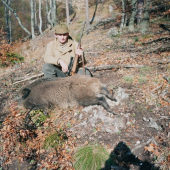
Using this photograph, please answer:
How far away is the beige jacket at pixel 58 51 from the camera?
4.02 metres

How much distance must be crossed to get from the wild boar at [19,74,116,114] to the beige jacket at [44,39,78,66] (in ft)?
2.34

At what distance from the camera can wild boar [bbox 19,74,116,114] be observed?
3340 mm

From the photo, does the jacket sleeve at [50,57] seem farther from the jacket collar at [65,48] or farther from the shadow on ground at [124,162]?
the shadow on ground at [124,162]

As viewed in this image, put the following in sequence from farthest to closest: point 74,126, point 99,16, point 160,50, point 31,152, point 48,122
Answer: point 99,16, point 160,50, point 48,122, point 74,126, point 31,152

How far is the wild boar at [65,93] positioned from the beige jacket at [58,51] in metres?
0.71

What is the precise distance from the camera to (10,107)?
419cm

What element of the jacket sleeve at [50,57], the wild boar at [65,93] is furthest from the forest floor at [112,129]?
the jacket sleeve at [50,57]

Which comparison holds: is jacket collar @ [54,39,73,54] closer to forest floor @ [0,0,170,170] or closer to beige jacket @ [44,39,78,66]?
beige jacket @ [44,39,78,66]

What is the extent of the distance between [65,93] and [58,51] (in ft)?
4.72

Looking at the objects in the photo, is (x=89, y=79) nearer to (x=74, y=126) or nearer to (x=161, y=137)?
(x=74, y=126)

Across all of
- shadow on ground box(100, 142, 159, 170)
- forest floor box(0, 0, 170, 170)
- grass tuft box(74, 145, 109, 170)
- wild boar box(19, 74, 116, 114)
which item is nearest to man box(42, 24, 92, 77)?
wild boar box(19, 74, 116, 114)

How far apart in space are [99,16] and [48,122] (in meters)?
21.5

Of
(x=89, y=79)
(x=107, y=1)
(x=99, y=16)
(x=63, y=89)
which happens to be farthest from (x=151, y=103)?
(x=107, y=1)

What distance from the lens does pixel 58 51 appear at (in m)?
4.08
